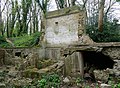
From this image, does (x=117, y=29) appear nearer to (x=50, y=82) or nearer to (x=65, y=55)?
(x=65, y=55)

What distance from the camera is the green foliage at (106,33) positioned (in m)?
18.1

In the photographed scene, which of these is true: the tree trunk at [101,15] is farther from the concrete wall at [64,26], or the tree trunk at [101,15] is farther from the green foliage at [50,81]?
the green foliage at [50,81]

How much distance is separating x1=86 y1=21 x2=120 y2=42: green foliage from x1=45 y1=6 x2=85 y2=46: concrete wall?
7.79 feet

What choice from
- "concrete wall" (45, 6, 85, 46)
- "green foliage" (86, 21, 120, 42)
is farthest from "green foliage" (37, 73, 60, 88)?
"green foliage" (86, 21, 120, 42)

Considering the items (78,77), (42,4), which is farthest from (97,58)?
(42,4)

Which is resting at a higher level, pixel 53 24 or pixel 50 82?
pixel 53 24

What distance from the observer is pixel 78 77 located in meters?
10.1

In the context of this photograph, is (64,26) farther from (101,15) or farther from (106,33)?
(106,33)

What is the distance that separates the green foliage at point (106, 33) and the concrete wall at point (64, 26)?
2.37m

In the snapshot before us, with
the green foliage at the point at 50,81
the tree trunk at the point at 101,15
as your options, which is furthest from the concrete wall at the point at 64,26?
the green foliage at the point at 50,81

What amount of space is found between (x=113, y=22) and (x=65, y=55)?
11.0 m

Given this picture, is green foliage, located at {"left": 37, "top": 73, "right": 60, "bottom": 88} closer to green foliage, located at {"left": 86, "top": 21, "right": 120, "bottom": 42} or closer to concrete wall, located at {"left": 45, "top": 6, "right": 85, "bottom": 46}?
concrete wall, located at {"left": 45, "top": 6, "right": 85, "bottom": 46}

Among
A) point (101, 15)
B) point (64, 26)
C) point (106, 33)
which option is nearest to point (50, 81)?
point (64, 26)

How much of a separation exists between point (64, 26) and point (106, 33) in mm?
3934
